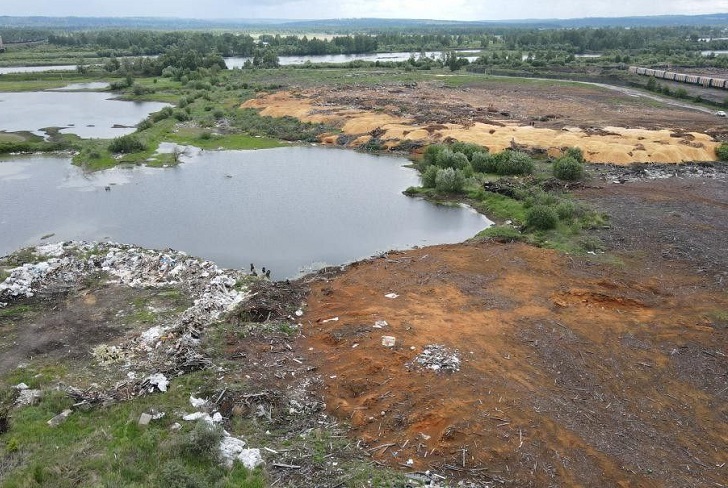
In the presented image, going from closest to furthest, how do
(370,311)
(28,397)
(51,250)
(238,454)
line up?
(238,454)
(28,397)
(370,311)
(51,250)

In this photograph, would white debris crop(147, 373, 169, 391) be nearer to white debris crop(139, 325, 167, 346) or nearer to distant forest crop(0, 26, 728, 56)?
white debris crop(139, 325, 167, 346)

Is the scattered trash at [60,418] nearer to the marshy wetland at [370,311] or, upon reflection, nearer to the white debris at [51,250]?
the marshy wetland at [370,311]

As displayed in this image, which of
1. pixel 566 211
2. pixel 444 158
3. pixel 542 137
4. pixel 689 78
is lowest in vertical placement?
pixel 566 211

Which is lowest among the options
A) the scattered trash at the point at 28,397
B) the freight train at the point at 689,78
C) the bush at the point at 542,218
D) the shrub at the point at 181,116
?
the scattered trash at the point at 28,397

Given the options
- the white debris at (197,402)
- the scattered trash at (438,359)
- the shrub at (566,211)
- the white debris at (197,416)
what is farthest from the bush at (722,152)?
the white debris at (197,416)

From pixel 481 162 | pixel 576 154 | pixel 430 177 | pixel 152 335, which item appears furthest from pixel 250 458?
pixel 576 154

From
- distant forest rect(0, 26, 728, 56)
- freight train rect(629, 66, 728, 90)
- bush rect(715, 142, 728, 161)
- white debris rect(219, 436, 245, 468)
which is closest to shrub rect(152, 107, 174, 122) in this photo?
white debris rect(219, 436, 245, 468)

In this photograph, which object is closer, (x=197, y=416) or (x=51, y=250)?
(x=197, y=416)

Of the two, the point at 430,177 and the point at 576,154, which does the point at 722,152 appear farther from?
the point at 430,177
